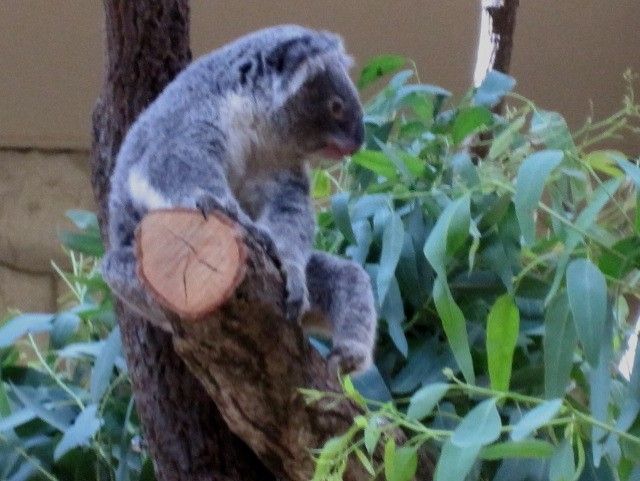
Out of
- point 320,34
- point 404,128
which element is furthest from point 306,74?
point 404,128

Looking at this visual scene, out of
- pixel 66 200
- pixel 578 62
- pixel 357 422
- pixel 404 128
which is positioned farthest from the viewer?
pixel 66 200

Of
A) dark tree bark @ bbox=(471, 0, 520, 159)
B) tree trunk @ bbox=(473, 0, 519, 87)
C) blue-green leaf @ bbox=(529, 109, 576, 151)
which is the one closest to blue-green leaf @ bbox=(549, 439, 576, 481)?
blue-green leaf @ bbox=(529, 109, 576, 151)

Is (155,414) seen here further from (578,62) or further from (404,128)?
(578,62)

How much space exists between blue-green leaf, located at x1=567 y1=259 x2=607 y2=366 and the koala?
252 millimetres

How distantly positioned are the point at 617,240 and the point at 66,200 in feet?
6.42

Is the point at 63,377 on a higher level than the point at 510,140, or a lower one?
lower

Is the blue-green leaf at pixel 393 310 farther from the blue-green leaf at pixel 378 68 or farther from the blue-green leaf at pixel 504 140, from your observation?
the blue-green leaf at pixel 378 68

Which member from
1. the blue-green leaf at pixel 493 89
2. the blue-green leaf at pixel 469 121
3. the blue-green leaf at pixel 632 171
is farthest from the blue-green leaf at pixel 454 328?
the blue-green leaf at pixel 493 89

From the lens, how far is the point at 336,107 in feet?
4.49

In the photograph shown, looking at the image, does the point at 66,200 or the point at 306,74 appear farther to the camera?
the point at 66,200

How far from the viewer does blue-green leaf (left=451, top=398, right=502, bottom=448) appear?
928mm

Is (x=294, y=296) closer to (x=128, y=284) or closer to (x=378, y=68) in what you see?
(x=128, y=284)

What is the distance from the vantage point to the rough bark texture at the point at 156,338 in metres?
1.26

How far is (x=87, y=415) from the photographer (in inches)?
53.4
